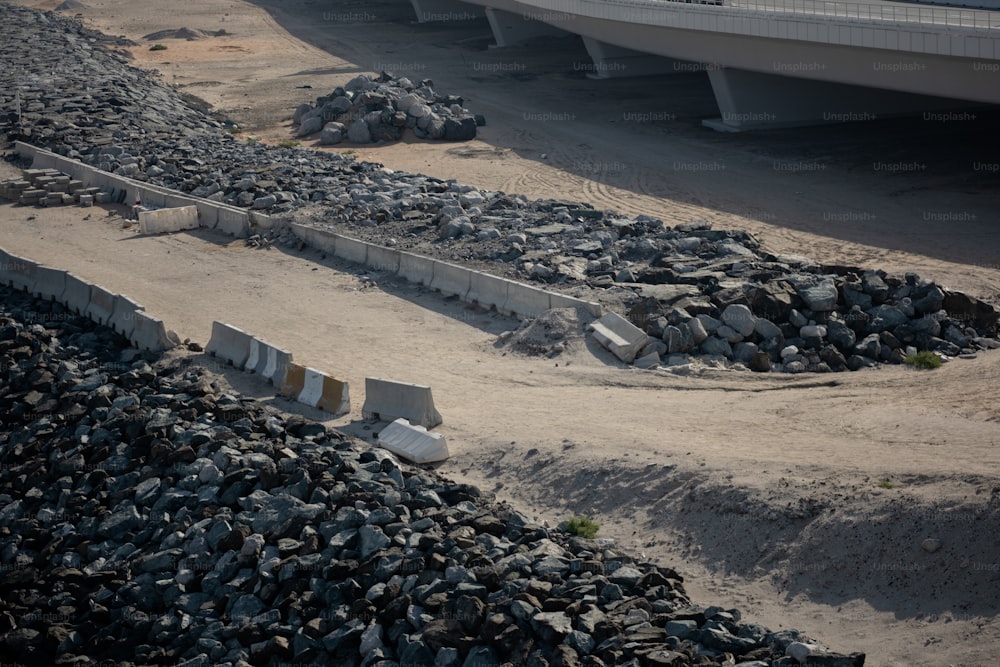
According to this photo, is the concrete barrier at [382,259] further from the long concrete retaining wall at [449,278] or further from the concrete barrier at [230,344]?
the concrete barrier at [230,344]

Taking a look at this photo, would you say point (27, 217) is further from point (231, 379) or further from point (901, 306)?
point (901, 306)

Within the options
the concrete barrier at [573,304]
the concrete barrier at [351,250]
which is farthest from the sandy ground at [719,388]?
the concrete barrier at [573,304]

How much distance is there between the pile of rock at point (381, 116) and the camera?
3378 cm

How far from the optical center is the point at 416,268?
2009 cm

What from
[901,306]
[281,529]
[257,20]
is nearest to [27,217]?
[281,529]

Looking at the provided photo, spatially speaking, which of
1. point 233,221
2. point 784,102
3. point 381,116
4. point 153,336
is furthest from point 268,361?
point 784,102

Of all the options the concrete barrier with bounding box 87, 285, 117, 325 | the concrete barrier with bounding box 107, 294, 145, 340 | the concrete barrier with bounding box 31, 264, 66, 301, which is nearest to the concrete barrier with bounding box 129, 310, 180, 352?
the concrete barrier with bounding box 107, 294, 145, 340

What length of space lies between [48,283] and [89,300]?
5.16 ft

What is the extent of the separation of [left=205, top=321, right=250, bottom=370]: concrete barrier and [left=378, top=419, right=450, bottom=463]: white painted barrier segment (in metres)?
3.73

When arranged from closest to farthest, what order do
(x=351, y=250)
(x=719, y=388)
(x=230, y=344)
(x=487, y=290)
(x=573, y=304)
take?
(x=719, y=388) < (x=230, y=344) < (x=573, y=304) < (x=487, y=290) < (x=351, y=250)

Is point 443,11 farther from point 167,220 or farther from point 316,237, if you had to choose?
point 316,237

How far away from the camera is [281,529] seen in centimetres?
1250

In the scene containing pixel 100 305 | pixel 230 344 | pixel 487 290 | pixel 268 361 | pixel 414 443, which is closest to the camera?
pixel 414 443

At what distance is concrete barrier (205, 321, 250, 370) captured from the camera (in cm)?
1688
